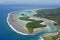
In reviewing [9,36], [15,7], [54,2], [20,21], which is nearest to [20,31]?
[9,36]

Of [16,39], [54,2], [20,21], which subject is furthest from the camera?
[54,2]

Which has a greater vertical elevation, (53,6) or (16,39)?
(53,6)

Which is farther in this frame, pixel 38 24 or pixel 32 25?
pixel 38 24

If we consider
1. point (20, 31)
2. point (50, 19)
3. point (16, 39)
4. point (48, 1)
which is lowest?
point (16, 39)

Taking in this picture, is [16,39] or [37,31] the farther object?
[37,31]

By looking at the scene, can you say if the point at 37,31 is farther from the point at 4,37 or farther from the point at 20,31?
the point at 4,37

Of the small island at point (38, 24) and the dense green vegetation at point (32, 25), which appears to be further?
the dense green vegetation at point (32, 25)

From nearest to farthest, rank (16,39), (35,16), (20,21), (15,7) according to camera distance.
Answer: (16,39) < (20,21) < (35,16) < (15,7)

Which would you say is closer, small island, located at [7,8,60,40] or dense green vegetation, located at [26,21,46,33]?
small island, located at [7,8,60,40]

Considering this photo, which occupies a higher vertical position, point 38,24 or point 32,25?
point 38,24
